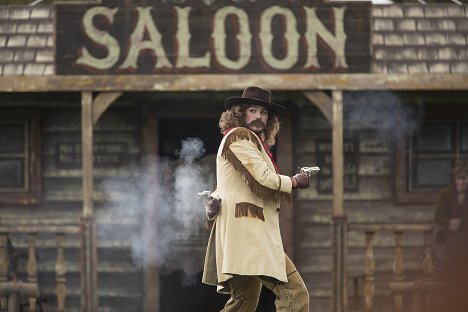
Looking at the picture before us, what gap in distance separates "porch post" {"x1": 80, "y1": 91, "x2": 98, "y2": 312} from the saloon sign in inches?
17.9

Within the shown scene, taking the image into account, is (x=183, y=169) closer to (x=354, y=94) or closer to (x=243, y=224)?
(x=354, y=94)

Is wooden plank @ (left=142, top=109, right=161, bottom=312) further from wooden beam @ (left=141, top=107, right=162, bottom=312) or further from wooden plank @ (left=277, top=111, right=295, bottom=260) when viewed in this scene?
wooden plank @ (left=277, top=111, right=295, bottom=260)

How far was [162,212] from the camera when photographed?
12047 mm

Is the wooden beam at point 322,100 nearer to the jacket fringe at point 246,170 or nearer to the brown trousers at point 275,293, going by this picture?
the jacket fringe at point 246,170

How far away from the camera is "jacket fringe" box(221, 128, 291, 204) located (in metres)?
7.51

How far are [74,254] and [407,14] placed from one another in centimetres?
424

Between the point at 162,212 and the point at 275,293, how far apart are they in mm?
4586

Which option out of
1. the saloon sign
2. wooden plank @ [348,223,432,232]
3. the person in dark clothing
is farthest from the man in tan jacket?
the person in dark clothing

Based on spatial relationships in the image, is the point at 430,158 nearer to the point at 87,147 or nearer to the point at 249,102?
the point at 87,147

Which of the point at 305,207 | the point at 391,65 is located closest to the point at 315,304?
the point at 305,207

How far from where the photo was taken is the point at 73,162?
12266 millimetres

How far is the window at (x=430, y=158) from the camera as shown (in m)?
12.1

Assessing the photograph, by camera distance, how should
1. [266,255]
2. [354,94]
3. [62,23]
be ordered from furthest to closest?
[354,94] → [62,23] → [266,255]

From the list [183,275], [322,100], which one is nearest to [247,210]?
[322,100]
